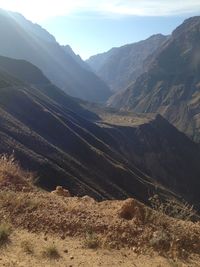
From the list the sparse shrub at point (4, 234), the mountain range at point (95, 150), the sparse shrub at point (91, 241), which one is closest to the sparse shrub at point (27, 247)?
the sparse shrub at point (4, 234)

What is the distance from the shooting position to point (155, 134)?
403ft

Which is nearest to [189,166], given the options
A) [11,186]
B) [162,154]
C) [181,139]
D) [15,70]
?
[162,154]

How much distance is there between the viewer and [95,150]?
6925 cm

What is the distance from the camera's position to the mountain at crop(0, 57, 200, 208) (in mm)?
48531

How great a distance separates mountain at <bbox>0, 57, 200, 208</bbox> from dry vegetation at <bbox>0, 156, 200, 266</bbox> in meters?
6.00

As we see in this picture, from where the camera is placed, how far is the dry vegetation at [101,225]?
809 centimetres

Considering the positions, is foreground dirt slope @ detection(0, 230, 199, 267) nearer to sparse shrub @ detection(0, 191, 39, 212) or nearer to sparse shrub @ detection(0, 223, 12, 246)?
sparse shrub @ detection(0, 223, 12, 246)

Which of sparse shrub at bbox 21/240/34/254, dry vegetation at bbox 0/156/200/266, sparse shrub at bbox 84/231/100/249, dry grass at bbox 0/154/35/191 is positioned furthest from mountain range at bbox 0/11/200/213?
sparse shrub at bbox 21/240/34/254

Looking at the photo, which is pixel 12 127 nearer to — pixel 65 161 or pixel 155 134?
pixel 65 161

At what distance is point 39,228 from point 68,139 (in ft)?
199

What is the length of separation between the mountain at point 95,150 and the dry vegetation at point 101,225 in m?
6.00

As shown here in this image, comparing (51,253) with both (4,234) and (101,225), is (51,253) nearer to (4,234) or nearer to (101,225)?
(4,234)

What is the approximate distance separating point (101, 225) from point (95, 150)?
60.7 meters

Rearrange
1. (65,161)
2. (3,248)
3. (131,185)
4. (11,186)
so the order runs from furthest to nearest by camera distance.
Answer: (131,185) → (65,161) → (11,186) → (3,248)
